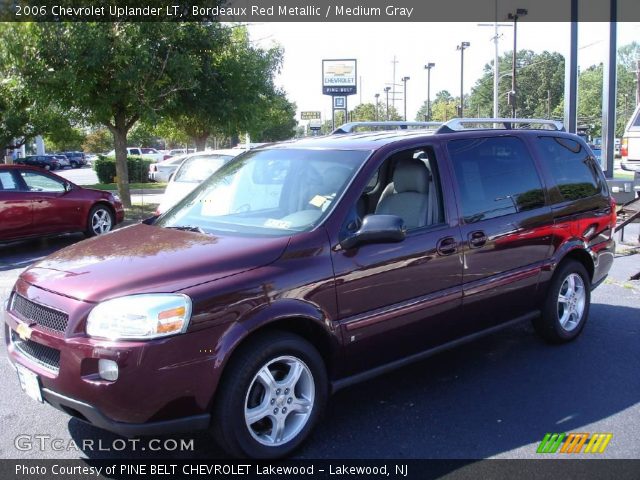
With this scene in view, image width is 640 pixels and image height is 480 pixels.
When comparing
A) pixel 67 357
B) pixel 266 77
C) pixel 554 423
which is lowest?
pixel 554 423

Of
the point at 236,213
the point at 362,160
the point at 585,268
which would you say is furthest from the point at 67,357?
the point at 585,268

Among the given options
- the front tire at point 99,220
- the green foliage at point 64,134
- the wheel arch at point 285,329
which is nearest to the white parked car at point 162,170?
the green foliage at point 64,134

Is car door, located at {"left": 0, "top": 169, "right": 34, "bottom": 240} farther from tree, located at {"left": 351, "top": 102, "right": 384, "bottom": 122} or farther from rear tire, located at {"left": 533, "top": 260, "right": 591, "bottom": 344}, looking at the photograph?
tree, located at {"left": 351, "top": 102, "right": 384, "bottom": 122}

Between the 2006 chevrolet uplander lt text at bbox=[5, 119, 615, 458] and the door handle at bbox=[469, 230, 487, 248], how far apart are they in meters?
0.01

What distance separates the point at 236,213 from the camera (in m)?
4.38

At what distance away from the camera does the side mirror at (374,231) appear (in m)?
3.82

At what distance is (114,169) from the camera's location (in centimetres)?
2795

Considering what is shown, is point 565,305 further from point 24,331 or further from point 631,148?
point 631,148

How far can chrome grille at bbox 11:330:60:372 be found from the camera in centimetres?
332

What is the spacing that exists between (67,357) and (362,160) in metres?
2.16

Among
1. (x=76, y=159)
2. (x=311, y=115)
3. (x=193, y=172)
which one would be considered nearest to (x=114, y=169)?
(x=311, y=115)

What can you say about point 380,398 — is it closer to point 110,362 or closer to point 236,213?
point 236,213

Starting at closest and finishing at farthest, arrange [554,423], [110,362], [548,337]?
1. [110,362]
2. [554,423]
3. [548,337]

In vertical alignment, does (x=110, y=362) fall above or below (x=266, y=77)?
below
